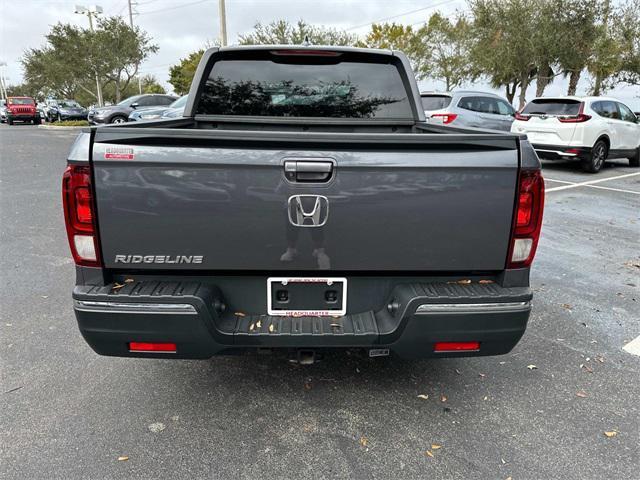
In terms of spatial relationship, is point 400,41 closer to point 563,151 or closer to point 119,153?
point 563,151

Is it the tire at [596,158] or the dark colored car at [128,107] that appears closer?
the tire at [596,158]

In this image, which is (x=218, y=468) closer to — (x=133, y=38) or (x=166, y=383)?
(x=166, y=383)

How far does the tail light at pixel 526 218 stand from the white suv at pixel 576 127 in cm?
1042

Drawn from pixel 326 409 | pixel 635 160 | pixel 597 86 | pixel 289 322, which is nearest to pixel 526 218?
pixel 289 322

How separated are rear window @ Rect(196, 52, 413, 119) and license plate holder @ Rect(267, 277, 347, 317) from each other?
1802 mm

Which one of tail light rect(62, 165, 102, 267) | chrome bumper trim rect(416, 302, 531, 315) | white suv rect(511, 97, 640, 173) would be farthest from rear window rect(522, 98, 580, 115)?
tail light rect(62, 165, 102, 267)

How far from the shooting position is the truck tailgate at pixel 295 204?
7.06 feet

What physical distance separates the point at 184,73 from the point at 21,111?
18255 mm

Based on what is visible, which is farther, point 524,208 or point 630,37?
point 630,37

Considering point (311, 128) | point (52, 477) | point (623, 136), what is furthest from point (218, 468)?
point (623, 136)

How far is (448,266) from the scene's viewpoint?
93.5 inches

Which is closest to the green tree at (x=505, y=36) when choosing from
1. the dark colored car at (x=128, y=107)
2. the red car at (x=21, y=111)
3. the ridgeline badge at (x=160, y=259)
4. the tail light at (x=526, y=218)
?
the dark colored car at (x=128, y=107)

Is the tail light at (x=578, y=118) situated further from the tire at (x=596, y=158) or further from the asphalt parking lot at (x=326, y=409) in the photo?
the asphalt parking lot at (x=326, y=409)

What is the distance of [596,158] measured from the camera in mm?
11914
